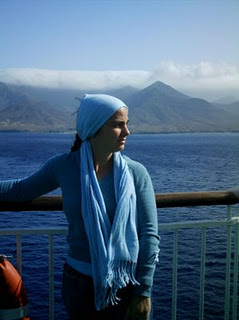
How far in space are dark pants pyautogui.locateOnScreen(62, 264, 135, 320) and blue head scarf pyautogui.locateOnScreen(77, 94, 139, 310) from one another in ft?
0.19

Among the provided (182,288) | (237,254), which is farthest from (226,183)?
(237,254)

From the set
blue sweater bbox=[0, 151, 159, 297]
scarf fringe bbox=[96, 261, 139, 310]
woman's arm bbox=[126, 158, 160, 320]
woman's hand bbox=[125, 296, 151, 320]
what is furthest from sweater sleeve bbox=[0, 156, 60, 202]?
woman's hand bbox=[125, 296, 151, 320]

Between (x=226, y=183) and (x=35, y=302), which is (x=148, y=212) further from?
(x=226, y=183)

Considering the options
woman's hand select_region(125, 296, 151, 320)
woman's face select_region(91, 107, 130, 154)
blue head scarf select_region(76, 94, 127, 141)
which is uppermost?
blue head scarf select_region(76, 94, 127, 141)

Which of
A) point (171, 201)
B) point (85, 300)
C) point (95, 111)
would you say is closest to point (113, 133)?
point (95, 111)

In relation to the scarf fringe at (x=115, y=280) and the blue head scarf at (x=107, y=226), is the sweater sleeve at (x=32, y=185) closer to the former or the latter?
the blue head scarf at (x=107, y=226)

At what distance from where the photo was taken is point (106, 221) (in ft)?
6.91

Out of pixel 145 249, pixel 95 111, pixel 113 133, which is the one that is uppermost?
pixel 95 111

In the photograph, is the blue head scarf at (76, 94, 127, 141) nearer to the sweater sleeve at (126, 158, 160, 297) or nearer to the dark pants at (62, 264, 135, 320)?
the sweater sleeve at (126, 158, 160, 297)

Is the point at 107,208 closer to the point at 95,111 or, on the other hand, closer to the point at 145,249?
the point at 145,249

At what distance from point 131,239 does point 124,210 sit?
160 millimetres

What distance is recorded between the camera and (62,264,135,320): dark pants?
7.06 feet

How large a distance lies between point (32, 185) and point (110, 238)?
582 millimetres

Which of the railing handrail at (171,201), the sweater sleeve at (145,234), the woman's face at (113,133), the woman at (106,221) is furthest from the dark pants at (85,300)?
the woman's face at (113,133)
